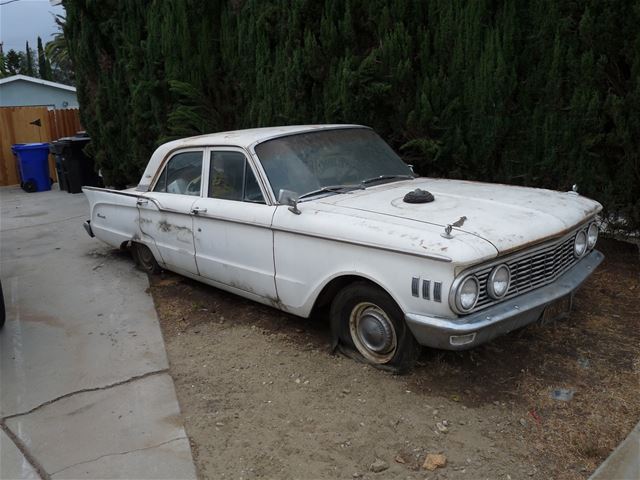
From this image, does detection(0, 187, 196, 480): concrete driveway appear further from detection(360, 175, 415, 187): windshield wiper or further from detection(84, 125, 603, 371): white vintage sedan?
detection(360, 175, 415, 187): windshield wiper

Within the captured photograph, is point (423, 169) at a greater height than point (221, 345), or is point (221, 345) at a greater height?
point (423, 169)

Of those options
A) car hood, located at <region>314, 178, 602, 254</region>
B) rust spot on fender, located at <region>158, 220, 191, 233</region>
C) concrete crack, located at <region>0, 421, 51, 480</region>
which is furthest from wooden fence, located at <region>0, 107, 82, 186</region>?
car hood, located at <region>314, 178, 602, 254</region>

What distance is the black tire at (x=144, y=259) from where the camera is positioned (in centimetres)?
619

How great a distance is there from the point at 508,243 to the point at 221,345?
7.65 ft

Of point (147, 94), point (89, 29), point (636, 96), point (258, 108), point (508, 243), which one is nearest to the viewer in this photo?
point (508, 243)

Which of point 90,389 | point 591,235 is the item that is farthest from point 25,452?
point 591,235

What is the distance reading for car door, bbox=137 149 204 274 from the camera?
5.15 m

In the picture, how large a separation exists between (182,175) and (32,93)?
23.5 metres

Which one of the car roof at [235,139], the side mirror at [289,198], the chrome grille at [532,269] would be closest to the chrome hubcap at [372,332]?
the chrome grille at [532,269]

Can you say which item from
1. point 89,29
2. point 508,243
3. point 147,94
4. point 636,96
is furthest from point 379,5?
point 89,29

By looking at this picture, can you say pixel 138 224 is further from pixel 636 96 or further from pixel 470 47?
pixel 636 96

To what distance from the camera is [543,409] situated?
3.37 meters

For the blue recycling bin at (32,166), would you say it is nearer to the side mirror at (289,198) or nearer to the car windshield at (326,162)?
the car windshield at (326,162)

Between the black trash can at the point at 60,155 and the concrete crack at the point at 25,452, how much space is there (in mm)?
9988
